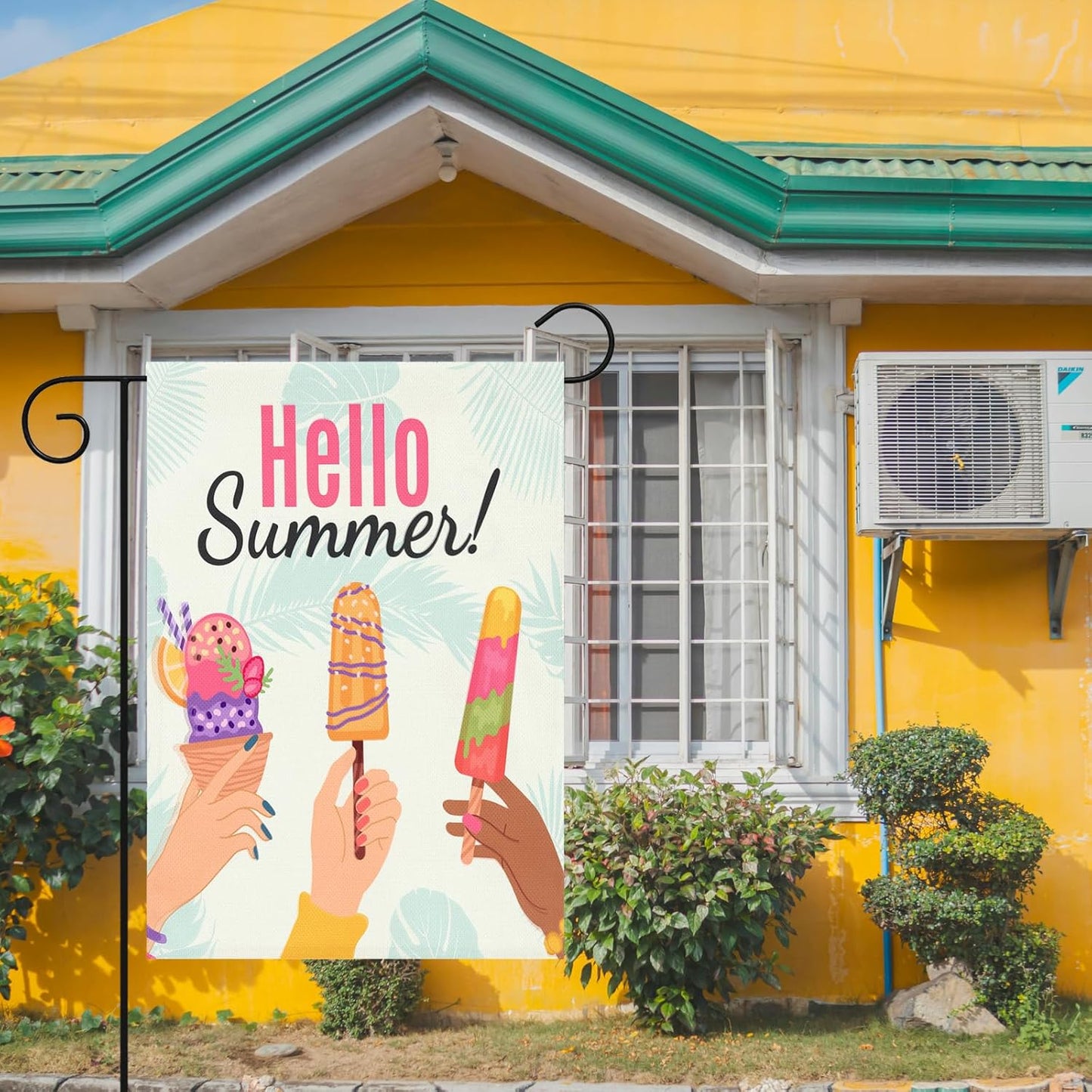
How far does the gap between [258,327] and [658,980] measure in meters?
3.66

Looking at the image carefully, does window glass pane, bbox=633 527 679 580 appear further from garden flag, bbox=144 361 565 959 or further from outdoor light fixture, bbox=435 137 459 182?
garden flag, bbox=144 361 565 959

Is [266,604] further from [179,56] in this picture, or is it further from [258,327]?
[179,56]

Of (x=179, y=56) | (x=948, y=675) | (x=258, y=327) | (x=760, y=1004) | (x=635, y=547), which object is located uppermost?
(x=179, y=56)

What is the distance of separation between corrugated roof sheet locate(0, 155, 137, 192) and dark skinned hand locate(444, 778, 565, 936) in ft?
13.8

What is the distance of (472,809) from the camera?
11.8ft

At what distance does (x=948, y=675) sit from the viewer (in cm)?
657

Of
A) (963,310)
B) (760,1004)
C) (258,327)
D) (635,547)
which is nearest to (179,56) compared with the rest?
(258,327)

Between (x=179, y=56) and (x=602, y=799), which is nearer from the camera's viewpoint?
(x=602, y=799)

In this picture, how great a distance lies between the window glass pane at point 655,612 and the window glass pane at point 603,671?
155 mm

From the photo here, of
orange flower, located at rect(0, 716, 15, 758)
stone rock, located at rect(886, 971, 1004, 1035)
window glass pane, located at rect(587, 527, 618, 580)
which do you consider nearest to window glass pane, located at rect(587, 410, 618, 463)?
window glass pane, located at rect(587, 527, 618, 580)

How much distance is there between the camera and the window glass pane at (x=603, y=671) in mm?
6789

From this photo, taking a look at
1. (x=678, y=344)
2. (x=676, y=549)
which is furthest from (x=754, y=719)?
(x=678, y=344)

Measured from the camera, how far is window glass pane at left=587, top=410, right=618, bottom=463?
6871 millimetres

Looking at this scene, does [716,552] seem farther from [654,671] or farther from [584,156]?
[584,156]
